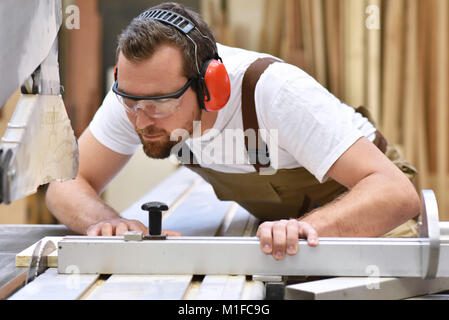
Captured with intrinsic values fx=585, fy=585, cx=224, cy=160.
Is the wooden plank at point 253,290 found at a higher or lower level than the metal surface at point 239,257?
lower

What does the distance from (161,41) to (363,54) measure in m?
2.82

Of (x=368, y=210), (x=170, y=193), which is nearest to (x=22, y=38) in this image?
(x=368, y=210)

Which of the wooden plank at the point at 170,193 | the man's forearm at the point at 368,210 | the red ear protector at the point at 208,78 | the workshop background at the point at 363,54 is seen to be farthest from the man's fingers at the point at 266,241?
the workshop background at the point at 363,54

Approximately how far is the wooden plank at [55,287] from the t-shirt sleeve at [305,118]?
2.58 feet

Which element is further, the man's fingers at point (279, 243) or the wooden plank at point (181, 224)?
the man's fingers at point (279, 243)

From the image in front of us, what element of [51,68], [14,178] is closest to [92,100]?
[51,68]

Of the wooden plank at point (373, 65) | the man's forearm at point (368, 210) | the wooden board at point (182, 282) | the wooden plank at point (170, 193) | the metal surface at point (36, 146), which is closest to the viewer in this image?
the metal surface at point (36, 146)

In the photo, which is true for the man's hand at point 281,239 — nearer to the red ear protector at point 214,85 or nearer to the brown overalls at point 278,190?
the red ear protector at point 214,85

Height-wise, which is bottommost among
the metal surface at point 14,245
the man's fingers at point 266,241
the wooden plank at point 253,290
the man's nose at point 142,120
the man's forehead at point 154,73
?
the metal surface at point 14,245

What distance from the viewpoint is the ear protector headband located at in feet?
6.05

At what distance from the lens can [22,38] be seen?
1.25m

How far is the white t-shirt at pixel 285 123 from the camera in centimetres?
184

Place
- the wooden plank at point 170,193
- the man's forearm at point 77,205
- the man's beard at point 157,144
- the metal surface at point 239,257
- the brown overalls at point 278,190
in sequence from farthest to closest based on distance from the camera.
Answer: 1. the wooden plank at point 170,193
2. the brown overalls at point 278,190
3. the man's forearm at point 77,205
4. the man's beard at point 157,144
5. the metal surface at point 239,257
